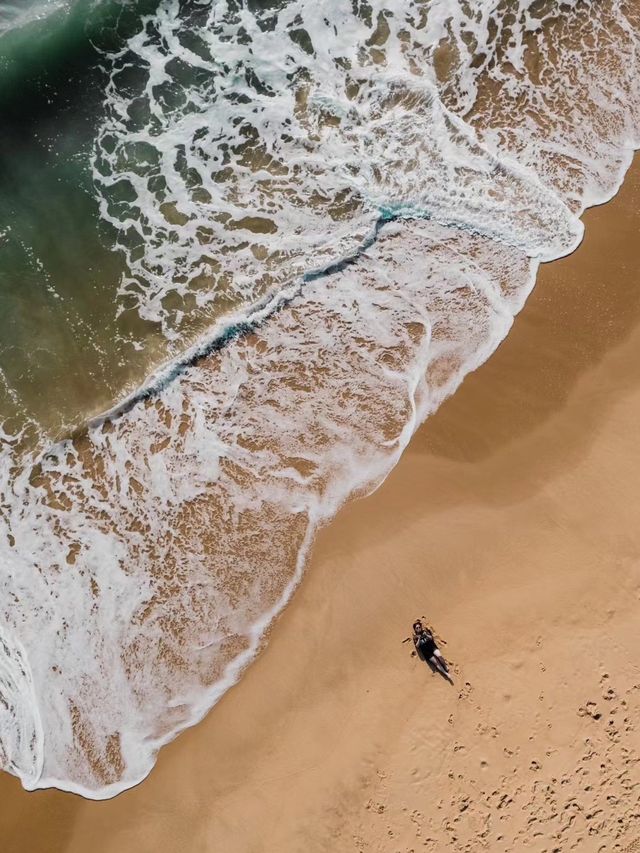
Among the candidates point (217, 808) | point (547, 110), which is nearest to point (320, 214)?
point (547, 110)

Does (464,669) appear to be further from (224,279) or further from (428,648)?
(224,279)

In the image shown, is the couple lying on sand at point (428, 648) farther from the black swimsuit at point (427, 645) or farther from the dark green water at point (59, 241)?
the dark green water at point (59, 241)

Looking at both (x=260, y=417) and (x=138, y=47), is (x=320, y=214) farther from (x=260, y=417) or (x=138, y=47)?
(x=138, y=47)

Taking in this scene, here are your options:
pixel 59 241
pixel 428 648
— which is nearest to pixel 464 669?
pixel 428 648

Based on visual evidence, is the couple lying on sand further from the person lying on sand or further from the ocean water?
the ocean water

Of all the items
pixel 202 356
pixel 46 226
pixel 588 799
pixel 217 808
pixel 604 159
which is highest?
pixel 46 226

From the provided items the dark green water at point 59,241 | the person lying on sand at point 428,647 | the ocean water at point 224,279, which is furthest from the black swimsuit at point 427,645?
the dark green water at point 59,241
